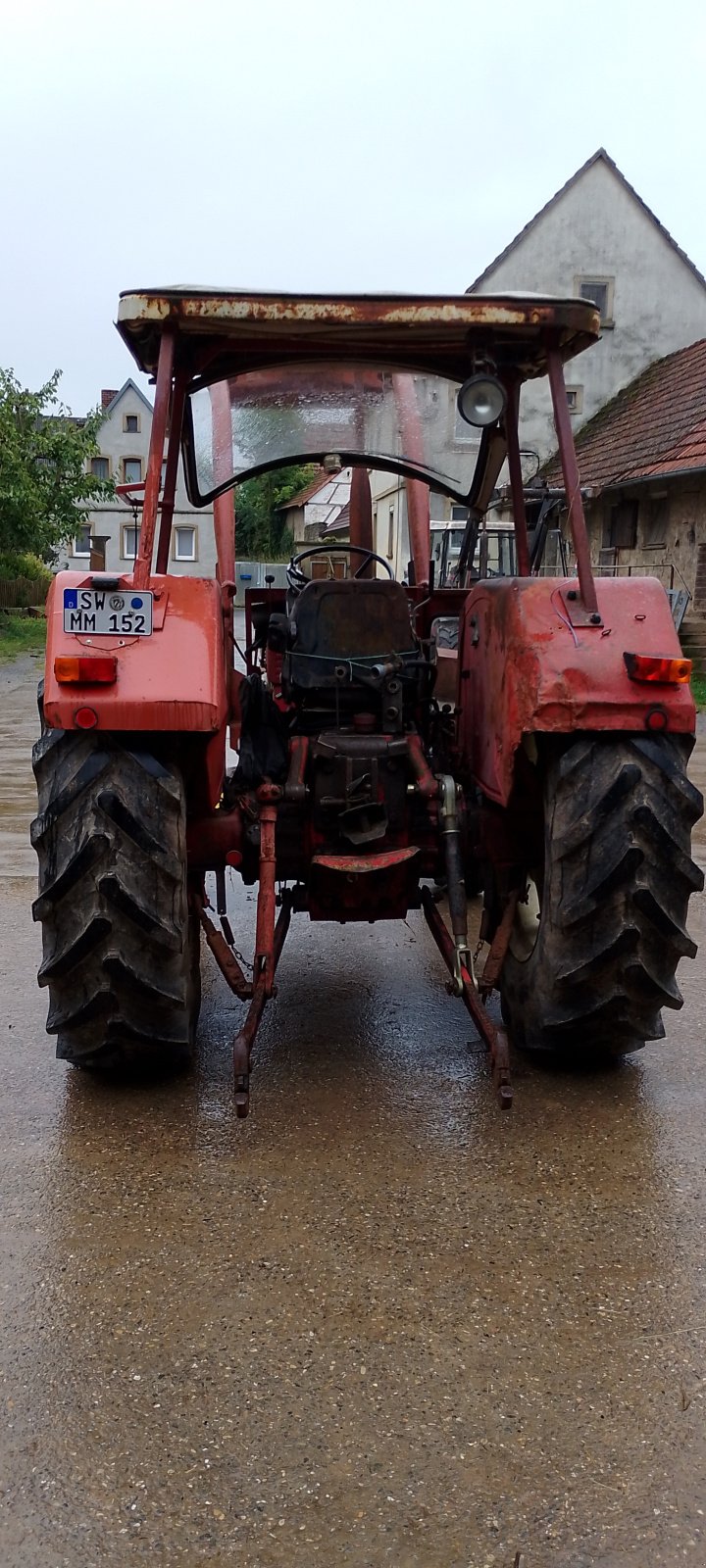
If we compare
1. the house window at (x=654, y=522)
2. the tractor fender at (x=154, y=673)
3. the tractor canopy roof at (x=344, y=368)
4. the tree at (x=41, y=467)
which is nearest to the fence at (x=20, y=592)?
the tree at (x=41, y=467)

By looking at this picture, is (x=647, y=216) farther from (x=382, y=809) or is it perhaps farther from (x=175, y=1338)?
(x=175, y=1338)

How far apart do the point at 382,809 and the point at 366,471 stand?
80.2 inches

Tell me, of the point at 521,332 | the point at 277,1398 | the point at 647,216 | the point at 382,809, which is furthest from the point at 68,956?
the point at 647,216

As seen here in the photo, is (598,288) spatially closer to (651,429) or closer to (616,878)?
(651,429)

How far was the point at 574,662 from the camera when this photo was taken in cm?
339

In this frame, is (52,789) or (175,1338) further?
(52,789)

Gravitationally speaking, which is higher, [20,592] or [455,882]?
[20,592]

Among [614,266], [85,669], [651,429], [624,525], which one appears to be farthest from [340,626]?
[614,266]

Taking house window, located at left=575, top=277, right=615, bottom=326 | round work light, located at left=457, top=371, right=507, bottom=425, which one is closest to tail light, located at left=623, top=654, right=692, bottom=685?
round work light, located at left=457, top=371, right=507, bottom=425

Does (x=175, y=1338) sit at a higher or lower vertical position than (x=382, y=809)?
lower

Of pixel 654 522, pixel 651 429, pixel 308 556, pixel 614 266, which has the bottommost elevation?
pixel 308 556

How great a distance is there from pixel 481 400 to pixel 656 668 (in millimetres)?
921

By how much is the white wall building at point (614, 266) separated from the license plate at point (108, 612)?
20.5 meters

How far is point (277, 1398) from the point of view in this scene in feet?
7.57
